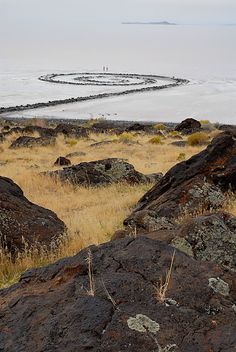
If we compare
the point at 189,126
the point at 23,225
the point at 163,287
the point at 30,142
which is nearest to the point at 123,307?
the point at 163,287

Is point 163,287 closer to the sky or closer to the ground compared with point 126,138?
closer to the sky

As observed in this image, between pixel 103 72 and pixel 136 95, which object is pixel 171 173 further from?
pixel 103 72

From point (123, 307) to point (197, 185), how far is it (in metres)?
6.57

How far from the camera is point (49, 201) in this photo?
44.9 feet

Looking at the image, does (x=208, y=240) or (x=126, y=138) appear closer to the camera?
(x=208, y=240)

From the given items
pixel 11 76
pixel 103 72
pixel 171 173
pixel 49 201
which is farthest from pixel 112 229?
pixel 103 72

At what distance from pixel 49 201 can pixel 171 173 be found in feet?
13.5

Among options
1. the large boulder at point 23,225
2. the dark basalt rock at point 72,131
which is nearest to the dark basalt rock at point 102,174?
the large boulder at point 23,225

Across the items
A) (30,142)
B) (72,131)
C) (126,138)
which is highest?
(30,142)

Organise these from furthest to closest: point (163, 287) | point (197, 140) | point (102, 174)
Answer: point (197, 140) → point (102, 174) → point (163, 287)

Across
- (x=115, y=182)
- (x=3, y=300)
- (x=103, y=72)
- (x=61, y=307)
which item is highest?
(x=61, y=307)

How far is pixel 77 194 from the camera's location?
48.1 feet

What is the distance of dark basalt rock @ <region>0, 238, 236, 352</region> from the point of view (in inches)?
133

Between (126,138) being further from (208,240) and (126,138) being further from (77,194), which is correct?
(208,240)
